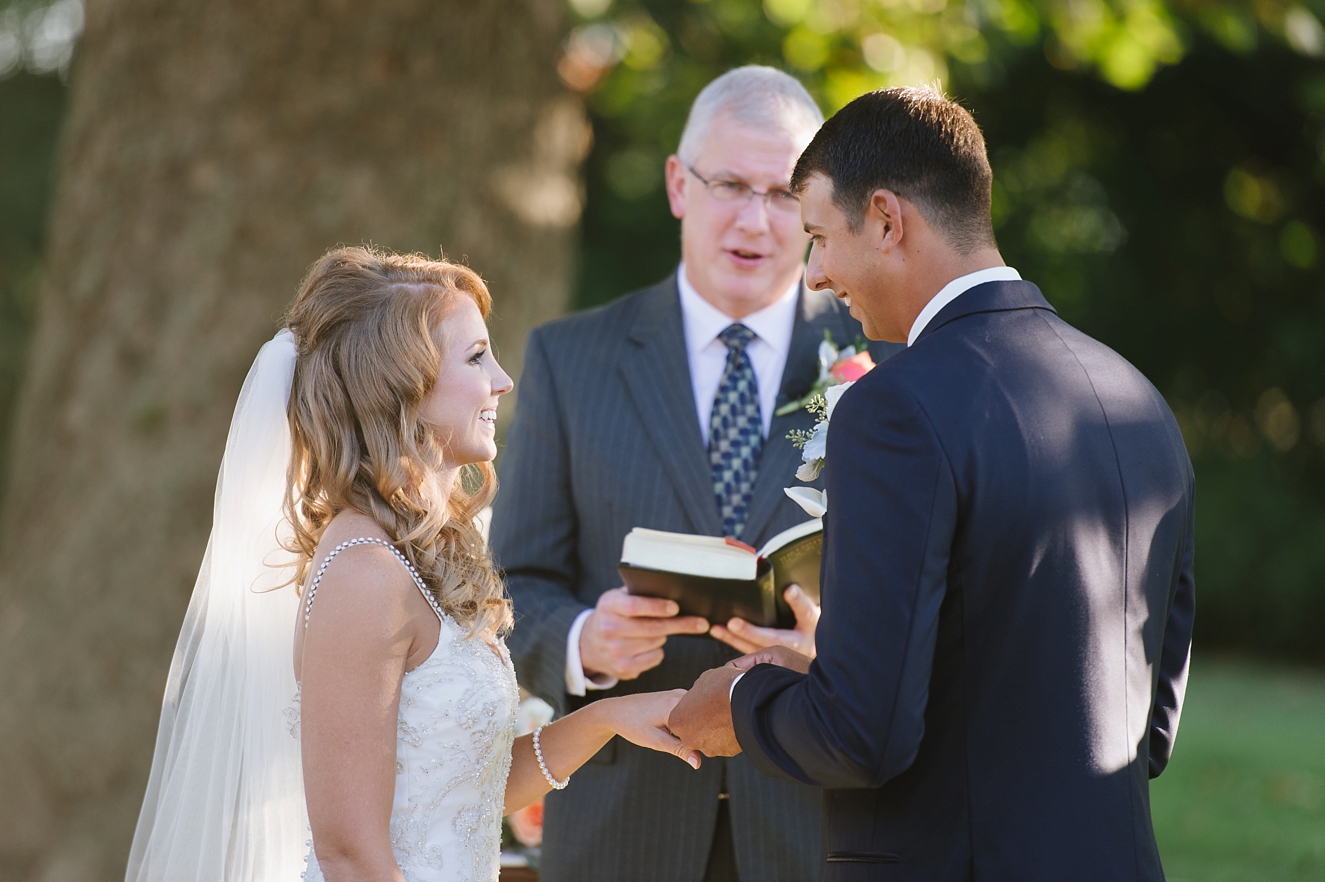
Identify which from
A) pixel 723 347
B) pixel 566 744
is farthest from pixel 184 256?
pixel 566 744

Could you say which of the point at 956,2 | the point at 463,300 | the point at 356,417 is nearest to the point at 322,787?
the point at 356,417

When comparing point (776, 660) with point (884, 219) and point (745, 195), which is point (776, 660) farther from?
point (745, 195)

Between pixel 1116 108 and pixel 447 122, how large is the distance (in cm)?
1040

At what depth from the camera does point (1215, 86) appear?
12.9 m

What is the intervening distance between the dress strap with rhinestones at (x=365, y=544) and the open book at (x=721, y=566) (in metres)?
0.40

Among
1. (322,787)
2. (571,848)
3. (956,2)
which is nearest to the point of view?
(322,787)

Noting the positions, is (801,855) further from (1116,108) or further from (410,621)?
(1116,108)

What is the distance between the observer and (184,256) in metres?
4.94

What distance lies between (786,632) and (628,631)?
344 mm

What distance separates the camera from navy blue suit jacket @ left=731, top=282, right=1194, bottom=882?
1.86 metres

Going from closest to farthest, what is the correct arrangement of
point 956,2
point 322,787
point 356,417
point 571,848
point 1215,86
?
point 322,787 < point 356,417 < point 571,848 < point 956,2 < point 1215,86

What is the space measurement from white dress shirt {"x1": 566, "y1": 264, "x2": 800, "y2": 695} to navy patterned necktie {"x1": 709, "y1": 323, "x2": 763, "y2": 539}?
0.07ft

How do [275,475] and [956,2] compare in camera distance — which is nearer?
[275,475]

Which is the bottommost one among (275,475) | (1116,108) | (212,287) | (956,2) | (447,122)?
(275,475)
